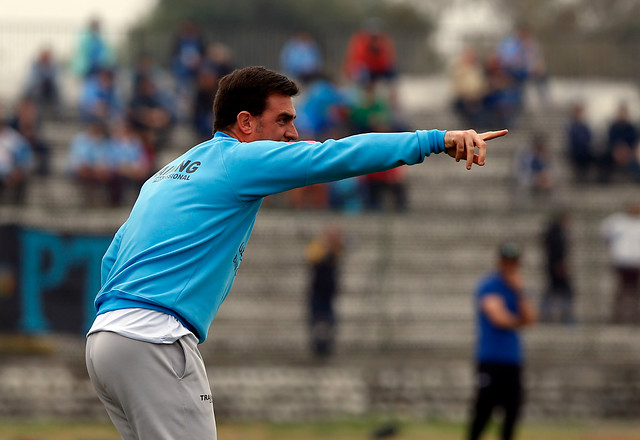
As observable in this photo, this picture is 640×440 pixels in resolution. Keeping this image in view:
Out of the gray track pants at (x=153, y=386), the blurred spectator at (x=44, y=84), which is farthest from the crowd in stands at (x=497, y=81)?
the gray track pants at (x=153, y=386)

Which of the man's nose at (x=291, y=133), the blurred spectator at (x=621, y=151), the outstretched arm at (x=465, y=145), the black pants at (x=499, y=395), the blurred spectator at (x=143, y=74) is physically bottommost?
the black pants at (x=499, y=395)

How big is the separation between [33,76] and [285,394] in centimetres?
961

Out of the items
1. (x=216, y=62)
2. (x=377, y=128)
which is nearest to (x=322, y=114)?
(x=377, y=128)

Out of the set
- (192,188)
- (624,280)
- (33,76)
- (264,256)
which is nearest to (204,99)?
(33,76)

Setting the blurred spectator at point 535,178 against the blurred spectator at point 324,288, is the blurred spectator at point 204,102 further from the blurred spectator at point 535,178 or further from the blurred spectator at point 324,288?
the blurred spectator at point 535,178

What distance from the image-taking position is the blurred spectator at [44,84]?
1934 centimetres

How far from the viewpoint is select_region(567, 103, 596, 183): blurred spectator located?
62.9 ft

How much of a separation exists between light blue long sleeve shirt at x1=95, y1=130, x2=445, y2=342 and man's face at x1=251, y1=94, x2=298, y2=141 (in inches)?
8.1

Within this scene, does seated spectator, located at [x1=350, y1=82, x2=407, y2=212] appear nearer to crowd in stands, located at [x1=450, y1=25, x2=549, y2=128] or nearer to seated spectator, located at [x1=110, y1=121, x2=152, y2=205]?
crowd in stands, located at [x1=450, y1=25, x2=549, y2=128]

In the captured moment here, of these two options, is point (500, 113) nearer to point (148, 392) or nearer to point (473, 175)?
point (473, 175)

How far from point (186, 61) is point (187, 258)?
1555cm

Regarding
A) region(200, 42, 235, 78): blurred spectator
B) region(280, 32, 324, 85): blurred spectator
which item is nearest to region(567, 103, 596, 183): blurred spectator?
region(280, 32, 324, 85): blurred spectator

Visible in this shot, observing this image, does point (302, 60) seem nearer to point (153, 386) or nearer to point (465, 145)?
point (465, 145)

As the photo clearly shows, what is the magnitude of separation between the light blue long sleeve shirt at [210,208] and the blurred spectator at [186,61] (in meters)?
15.1
